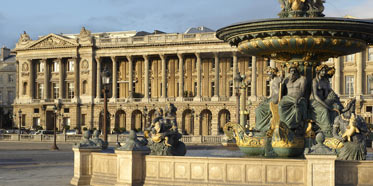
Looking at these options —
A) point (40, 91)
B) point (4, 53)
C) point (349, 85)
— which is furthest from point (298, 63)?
point (4, 53)

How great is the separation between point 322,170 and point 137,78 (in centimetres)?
8169

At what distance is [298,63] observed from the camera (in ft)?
57.8

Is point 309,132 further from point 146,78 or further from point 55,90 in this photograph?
point 55,90

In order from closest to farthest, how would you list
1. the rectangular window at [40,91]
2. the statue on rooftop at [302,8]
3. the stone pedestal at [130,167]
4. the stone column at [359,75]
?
the stone pedestal at [130,167], the statue on rooftop at [302,8], the stone column at [359,75], the rectangular window at [40,91]

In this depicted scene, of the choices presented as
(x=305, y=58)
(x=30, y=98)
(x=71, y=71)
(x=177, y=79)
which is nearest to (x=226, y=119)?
(x=177, y=79)

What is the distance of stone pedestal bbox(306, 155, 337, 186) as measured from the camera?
40.2ft

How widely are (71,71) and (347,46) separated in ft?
267

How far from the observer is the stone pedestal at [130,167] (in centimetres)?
1394

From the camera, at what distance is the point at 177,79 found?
9069cm

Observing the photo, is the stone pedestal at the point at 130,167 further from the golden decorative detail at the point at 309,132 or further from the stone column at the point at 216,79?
the stone column at the point at 216,79

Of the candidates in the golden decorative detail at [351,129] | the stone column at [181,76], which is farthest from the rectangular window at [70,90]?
the golden decorative detail at [351,129]

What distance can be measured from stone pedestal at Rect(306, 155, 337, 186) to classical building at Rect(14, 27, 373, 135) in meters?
69.2

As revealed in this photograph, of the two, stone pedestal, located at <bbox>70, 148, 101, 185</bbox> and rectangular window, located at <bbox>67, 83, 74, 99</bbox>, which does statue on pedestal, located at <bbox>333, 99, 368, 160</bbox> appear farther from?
rectangular window, located at <bbox>67, 83, 74, 99</bbox>

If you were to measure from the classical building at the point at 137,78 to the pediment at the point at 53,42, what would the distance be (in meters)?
0.15
